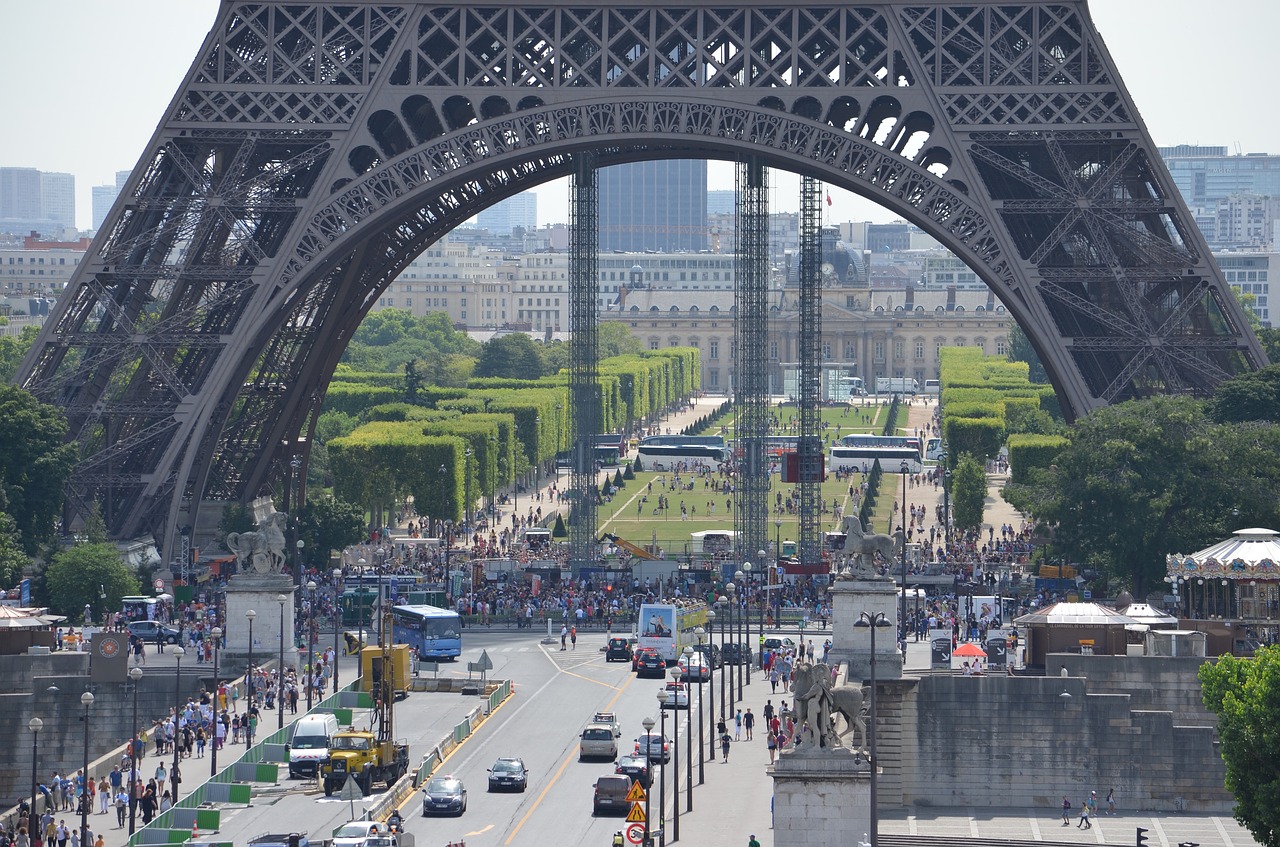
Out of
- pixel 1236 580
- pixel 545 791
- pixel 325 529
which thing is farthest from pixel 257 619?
pixel 325 529

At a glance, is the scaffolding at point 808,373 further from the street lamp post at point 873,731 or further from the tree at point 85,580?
the street lamp post at point 873,731

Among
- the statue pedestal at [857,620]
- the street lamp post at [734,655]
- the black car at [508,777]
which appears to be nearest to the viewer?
the black car at [508,777]

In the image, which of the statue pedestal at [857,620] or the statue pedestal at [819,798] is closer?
the statue pedestal at [819,798]

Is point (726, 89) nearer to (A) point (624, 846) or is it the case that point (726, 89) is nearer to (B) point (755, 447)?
(B) point (755, 447)

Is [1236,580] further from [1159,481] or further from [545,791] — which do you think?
[545,791]

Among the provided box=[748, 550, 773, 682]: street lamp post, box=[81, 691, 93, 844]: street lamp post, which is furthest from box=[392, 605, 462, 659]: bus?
box=[81, 691, 93, 844]: street lamp post

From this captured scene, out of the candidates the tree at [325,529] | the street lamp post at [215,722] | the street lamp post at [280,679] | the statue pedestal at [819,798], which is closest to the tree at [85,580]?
the street lamp post at [280,679]
